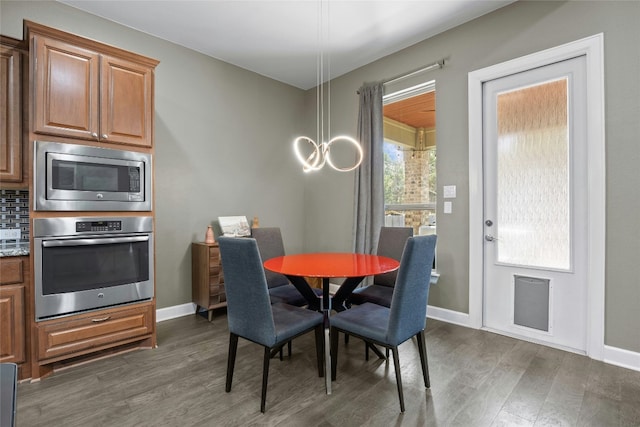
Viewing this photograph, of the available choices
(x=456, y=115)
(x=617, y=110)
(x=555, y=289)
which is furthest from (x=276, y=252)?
(x=617, y=110)

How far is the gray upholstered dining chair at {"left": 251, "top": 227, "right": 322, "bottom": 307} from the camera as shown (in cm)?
264

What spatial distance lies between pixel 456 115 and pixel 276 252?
225 centimetres

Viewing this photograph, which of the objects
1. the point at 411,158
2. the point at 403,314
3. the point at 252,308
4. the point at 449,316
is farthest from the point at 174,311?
the point at 411,158

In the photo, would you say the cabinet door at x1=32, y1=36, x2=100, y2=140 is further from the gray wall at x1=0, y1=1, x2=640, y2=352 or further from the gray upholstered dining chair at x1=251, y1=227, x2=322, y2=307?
the gray upholstered dining chair at x1=251, y1=227, x2=322, y2=307

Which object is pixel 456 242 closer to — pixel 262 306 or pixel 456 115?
pixel 456 115

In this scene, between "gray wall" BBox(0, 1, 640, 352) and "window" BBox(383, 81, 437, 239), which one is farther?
"window" BBox(383, 81, 437, 239)

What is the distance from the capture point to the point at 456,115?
314 centimetres

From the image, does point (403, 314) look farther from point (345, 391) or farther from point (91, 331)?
point (91, 331)

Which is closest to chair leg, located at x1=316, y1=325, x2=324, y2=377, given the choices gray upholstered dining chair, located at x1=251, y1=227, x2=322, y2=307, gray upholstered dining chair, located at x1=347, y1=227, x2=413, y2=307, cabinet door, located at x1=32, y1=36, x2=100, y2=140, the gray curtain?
gray upholstered dining chair, located at x1=251, y1=227, x2=322, y2=307

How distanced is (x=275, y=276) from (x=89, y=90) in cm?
209

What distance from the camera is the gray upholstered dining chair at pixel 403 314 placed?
5.76 ft

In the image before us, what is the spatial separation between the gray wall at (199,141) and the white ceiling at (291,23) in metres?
0.18

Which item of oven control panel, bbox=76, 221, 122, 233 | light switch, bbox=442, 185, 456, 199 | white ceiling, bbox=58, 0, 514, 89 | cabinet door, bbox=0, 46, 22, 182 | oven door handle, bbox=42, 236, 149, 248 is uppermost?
white ceiling, bbox=58, 0, 514, 89

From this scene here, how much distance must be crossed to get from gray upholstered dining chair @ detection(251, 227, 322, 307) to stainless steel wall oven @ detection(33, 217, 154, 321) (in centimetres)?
93
